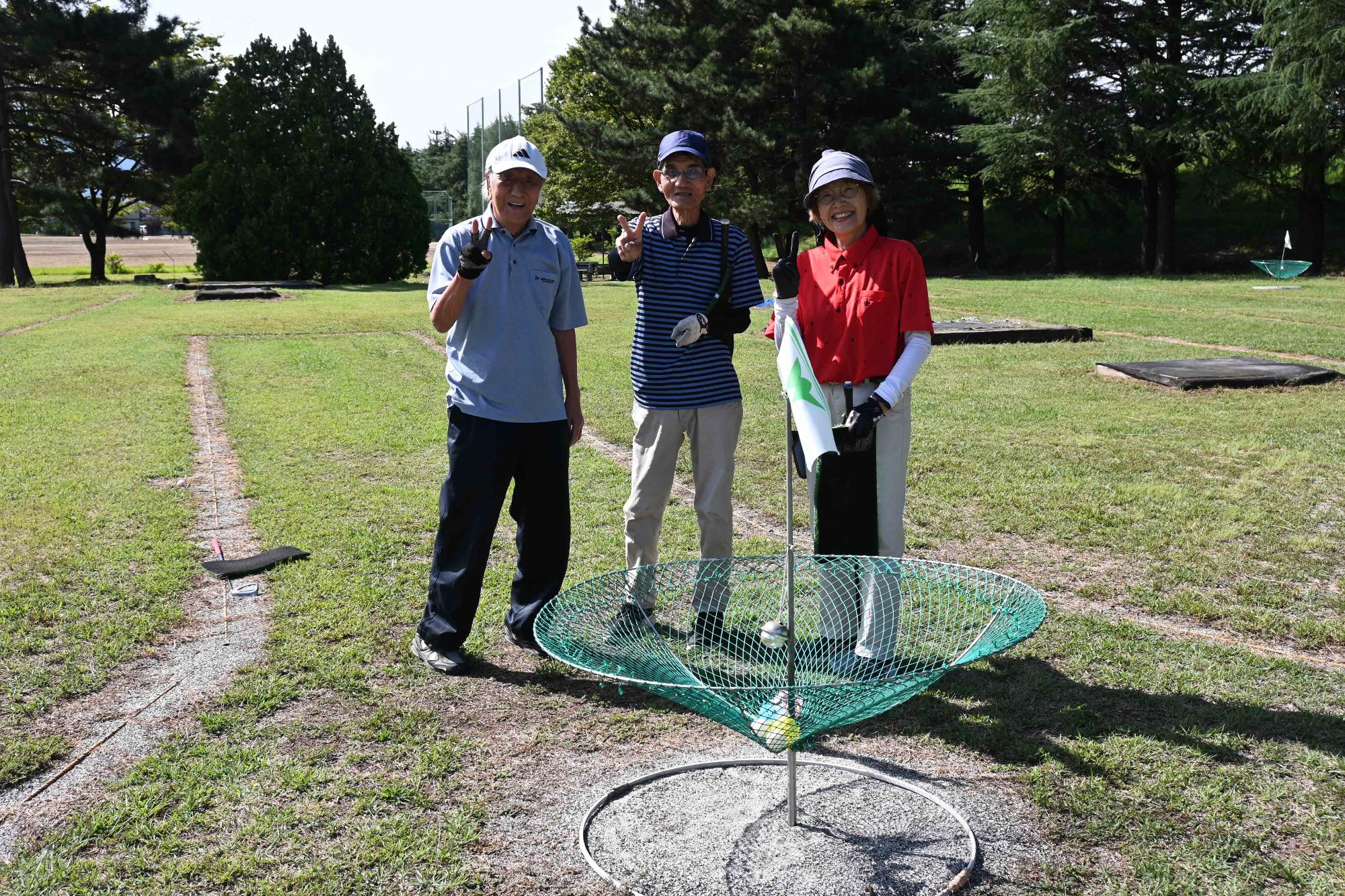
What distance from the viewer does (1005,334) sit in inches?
556

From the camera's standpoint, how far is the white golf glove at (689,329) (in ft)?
12.8

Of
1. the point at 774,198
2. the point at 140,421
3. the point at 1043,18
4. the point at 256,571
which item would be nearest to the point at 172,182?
the point at 774,198

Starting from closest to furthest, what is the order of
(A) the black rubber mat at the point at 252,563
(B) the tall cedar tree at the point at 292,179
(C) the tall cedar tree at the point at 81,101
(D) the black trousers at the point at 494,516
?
1. (D) the black trousers at the point at 494,516
2. (A) the black rubber mat at the point at 252,563
3. (B) the tall cedar tree at the point at 292,179
4. (C) the tall cedar tree at the point at 81,101

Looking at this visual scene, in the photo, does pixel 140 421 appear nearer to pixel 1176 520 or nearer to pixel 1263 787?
pixel 1176 520

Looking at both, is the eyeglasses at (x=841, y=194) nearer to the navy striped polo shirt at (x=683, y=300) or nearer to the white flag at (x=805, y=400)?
the navy striped polo shirt at (x=683, y=300)

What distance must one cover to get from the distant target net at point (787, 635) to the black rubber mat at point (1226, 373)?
6.98 metres

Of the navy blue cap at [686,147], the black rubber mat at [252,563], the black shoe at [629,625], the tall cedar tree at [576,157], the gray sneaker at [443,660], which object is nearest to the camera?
the black shoe at [629,625]

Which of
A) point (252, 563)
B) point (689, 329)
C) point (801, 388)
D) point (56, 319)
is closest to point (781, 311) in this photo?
point (689, 329)

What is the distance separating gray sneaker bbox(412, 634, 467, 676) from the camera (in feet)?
13.3

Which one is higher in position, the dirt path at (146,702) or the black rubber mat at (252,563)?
the black rubber mat at (252,563)

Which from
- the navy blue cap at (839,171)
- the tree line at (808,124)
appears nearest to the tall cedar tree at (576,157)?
the tree line at (808,124)

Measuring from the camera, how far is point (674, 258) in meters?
4.04

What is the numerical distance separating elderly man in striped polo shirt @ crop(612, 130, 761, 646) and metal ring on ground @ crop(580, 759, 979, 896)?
628mm

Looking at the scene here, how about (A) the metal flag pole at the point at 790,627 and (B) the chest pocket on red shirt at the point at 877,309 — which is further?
(B) the chest pocket on red shirt at the point at 877,309
